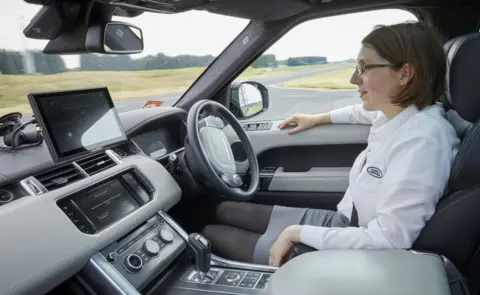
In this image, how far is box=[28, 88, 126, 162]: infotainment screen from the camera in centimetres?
154

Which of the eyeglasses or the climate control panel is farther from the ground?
the eyeglasses

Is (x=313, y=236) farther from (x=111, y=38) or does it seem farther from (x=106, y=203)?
(x=111, y=38)

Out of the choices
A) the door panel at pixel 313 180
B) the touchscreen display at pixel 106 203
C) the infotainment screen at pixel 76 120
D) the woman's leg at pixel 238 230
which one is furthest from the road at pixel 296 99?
the touchscreen display at pixel 106 203

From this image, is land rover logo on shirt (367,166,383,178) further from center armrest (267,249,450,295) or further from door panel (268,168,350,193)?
door panel (268,168,350,193)

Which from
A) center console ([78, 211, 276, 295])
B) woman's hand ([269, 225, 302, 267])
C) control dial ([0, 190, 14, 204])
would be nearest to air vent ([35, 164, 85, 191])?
control dial ([0, 190, 14, 204])

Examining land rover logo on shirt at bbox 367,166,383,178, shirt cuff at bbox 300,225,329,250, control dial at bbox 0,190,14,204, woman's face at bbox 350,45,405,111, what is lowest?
shirt cuff at bbox 300,225,329,250

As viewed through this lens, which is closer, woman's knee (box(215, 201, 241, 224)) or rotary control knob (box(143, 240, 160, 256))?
rotary control knob (box(143, 240, 160, 256))

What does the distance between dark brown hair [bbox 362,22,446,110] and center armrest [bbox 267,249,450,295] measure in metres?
0.57

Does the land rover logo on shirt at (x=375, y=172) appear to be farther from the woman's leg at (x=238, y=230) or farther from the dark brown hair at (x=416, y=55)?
the woman's leg at (x=238, y=230)

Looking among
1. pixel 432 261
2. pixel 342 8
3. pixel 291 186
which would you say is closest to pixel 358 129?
pixel 291 186

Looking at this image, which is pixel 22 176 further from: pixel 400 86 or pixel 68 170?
pixel 400 86

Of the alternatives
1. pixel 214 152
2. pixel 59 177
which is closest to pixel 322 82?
pixel 214 152

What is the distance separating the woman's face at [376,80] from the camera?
59.5 inches

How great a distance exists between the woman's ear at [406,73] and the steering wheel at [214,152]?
85 cm
